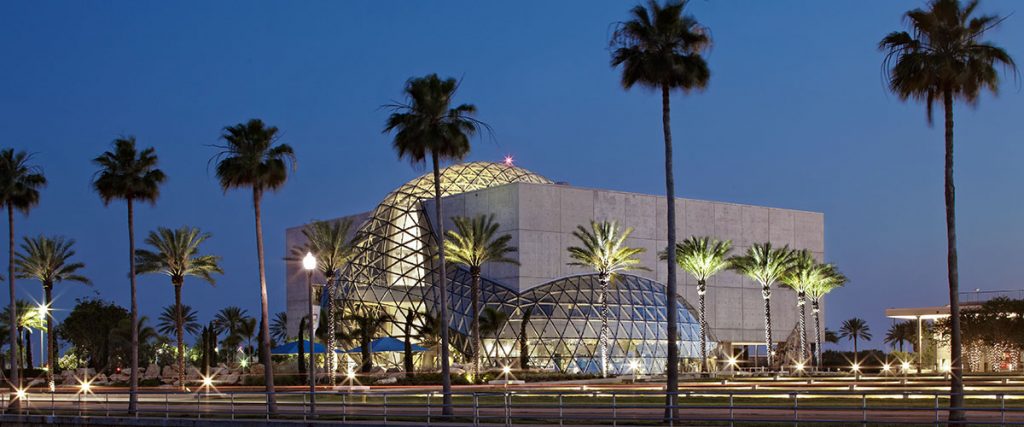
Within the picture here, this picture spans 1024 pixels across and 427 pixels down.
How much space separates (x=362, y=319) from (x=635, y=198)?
27.7 meters

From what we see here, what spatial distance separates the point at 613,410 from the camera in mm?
28875

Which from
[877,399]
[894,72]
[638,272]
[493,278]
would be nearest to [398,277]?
[493,278]

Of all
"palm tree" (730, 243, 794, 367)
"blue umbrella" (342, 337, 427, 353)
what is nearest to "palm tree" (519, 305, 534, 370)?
"blue umbrella" (342, 337, 427, 353)

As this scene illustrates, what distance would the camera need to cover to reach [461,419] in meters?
33.3

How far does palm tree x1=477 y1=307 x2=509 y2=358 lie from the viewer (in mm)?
77688

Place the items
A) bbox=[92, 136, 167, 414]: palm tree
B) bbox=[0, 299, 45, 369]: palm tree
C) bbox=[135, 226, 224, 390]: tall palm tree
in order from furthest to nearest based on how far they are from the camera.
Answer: bbox=[0, 299, 45, 369]: palm tree
bbox=[135, 226, 224, 390]: tall palm tree
bbox=[92, 136, 167, 414]: palm tree

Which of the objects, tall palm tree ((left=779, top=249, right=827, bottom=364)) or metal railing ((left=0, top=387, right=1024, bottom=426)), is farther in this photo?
tall palm tree ((left=779, top=249, right=827, bottom=364))

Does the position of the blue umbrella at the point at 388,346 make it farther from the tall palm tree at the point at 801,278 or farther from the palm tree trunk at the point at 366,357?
the tall palm tree at the point at 801,278

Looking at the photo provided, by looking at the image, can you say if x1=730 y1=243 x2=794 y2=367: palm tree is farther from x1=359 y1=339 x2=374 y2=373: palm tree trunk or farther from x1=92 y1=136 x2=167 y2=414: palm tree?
x1=92 y1=136 x2=167 y2=414: palm tree

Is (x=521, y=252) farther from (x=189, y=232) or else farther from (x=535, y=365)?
(x=189, y=232)

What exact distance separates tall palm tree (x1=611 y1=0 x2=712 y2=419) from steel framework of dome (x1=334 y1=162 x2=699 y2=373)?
4942 centimetres

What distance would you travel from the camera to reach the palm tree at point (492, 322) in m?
77.7

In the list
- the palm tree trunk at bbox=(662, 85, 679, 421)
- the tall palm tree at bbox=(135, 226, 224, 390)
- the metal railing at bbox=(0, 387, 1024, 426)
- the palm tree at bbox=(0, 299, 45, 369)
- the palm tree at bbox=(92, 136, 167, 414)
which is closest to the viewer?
the metal railing at bbox=(0, 387, 1024, 426)

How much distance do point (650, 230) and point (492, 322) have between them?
23001 millimetres
